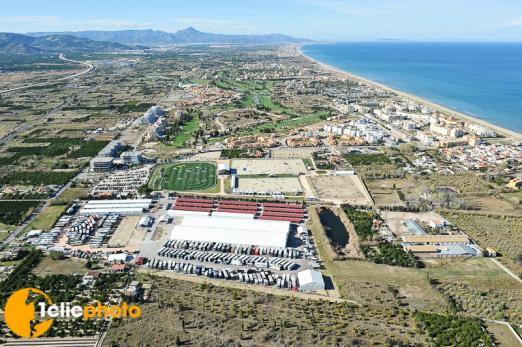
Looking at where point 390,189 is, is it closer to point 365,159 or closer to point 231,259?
point 365,159

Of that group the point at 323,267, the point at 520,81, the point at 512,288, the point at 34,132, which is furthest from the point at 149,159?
the point at 520,81

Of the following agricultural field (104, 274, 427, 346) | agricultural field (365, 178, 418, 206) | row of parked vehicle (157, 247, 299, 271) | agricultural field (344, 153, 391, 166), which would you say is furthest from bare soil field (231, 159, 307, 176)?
agricultural field (104, 274, 427, 346)

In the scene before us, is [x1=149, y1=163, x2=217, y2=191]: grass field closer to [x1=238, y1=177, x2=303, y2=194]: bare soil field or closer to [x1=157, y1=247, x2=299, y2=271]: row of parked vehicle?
[x1=238, y1=177, x2=303, y2=194]: bare soil field

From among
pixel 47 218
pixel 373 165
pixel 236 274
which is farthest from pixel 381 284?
pixel 47 218

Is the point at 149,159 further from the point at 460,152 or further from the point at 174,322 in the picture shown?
the point at 460,152

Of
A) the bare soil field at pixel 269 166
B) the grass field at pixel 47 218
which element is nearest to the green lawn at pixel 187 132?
the bare soil field at pixel 269 166

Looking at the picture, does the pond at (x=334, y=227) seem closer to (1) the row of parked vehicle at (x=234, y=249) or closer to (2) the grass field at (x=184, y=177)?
(1) the row of parked vehicle at (x=234, y=249)
